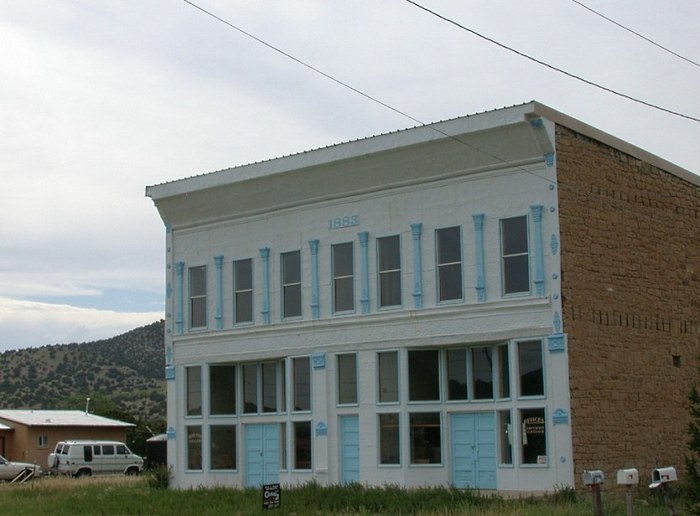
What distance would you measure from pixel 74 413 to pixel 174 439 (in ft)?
104

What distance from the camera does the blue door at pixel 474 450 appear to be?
2761 cm

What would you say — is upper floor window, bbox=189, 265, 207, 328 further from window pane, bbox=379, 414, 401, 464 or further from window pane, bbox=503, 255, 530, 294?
window pane, bbox=503, 255, 530, 294

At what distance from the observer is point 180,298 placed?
34.7 metres

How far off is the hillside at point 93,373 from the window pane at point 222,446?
2187 inches

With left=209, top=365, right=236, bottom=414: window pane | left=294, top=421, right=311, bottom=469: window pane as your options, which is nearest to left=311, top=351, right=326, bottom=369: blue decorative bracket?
left=294, top=421, right=311, bottom=469: window pane

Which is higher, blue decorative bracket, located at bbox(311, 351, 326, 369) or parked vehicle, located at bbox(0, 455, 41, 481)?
blue decorative bracket, located at bbox(311, 351, 326, 369)

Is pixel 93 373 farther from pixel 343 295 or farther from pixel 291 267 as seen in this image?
pixel 343 295

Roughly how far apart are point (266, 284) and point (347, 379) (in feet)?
12.9

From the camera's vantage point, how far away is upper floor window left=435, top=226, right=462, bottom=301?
28.4 metres

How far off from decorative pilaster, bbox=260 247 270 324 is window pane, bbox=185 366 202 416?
10.6 ft

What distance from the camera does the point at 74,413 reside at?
64312 mm

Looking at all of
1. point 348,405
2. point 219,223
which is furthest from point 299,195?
point 348,405

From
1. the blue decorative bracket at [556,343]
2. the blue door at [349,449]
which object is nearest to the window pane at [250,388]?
the blue door at [349,449]

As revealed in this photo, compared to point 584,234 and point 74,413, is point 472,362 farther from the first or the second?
point 74,413
